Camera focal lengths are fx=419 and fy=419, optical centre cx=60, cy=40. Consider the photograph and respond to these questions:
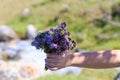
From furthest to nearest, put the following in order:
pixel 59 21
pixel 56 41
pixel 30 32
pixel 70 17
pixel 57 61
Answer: pixel 70 17, pixel 59 21, pixel 30 32, pixel 56 41, pixel 57 61

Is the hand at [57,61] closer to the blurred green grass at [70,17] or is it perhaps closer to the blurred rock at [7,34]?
the blurred green grass at [70,17]

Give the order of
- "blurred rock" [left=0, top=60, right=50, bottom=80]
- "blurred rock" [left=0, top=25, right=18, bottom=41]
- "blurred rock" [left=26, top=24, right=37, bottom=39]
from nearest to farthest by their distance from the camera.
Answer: "blurred rock" [left=0, top=60, right=50, bottom=80]
"blurred rock" [left=26, top=24, right=37, bottom=39]
"blurred rock" [left=0, top=25, right=18, bottom=41]

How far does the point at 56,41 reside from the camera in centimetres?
407

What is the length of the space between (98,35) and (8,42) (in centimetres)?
526

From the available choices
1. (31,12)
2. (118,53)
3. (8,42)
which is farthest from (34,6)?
(118,53)

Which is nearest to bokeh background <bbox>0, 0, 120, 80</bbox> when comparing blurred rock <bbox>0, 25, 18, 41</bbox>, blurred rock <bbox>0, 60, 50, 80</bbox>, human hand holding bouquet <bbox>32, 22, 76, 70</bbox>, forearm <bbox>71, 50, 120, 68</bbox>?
blurred rock <bbox>0, 25, 18, 41</bbox>

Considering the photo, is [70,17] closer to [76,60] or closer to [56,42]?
[56,42]

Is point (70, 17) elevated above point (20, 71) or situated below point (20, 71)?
above

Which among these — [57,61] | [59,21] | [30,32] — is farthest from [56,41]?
[59,21]

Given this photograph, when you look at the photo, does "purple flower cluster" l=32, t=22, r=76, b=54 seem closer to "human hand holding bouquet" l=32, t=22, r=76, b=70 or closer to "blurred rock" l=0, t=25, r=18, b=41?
"human hand holding bouquet" l=32, t=22, r=76, b=70

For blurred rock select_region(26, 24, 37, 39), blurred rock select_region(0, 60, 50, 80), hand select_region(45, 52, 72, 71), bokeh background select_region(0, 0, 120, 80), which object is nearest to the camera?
hand select_region(45, 52, 72, 71)

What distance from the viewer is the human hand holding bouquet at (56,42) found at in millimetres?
3971

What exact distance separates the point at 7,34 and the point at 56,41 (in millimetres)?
20827

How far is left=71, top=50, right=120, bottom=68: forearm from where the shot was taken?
3.90 metres
